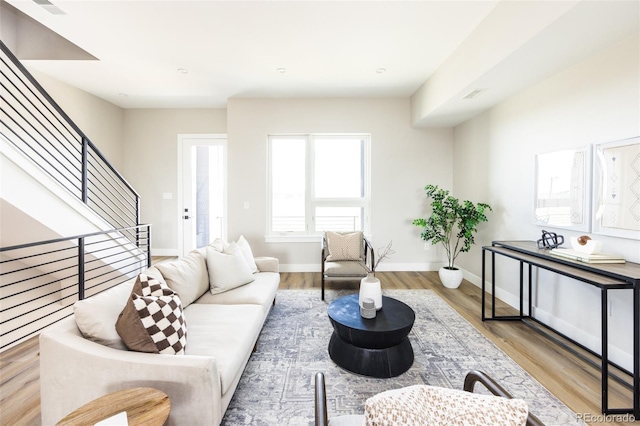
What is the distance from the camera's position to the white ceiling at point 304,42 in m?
2.17

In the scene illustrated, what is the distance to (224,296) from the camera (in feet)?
7.70

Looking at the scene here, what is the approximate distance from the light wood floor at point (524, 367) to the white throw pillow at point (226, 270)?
124 cm

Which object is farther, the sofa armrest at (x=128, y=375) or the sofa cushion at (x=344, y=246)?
the sofa cushion at (x=344, y=246)

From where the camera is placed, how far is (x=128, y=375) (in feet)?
3.99

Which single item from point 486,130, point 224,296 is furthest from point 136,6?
point 486,130

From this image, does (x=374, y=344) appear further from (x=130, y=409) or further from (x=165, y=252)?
(x=165, y=252)

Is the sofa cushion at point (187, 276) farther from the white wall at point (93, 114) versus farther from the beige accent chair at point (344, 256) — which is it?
the white wall at point (93, 114)

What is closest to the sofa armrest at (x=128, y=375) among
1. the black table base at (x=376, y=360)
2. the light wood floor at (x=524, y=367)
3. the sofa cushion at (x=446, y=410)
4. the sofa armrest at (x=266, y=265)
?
the light wood floor at (x=524, y=367)

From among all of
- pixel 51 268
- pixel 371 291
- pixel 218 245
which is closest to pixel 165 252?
pixel 51 268

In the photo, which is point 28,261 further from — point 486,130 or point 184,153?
point 486,130

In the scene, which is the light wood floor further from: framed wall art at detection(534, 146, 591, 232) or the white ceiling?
the white ceiling

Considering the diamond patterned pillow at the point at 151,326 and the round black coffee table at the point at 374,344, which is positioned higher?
the diamond patterned pillow at the point at 151,326

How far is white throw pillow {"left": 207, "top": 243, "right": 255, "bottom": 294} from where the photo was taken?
7.96 ft

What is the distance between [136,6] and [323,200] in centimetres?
325
